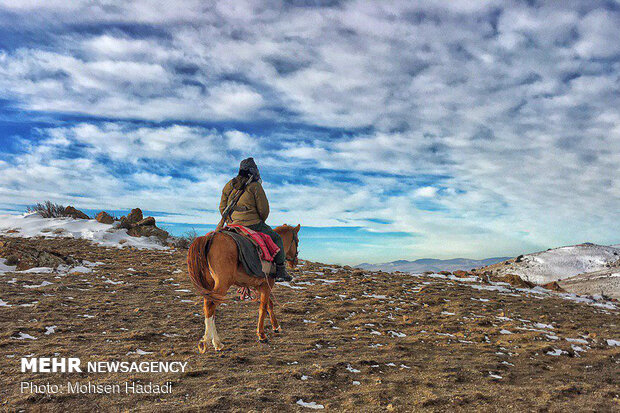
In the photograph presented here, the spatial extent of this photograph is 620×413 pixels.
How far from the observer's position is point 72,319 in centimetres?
771

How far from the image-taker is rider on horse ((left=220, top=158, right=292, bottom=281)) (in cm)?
721

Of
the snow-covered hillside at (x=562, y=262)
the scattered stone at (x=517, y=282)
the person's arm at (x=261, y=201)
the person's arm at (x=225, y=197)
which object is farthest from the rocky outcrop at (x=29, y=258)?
the snow-covered hillside at (x=562, y=262)

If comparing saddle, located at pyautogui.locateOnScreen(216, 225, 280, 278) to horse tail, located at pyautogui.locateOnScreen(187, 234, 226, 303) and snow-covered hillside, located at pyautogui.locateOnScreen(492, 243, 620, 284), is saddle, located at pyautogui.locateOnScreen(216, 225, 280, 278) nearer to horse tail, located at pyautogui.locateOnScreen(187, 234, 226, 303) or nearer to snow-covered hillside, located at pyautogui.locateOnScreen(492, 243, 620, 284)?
horse tail, located at pyautogui.locateOnScreen(187, 234, 226, 303)

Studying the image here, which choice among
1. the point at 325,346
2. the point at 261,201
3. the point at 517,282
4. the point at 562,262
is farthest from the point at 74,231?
the point at 562,262

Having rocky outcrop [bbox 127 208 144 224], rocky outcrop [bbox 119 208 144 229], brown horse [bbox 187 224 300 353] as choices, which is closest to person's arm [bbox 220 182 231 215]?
brown horse [bbox 187 224 300 353]

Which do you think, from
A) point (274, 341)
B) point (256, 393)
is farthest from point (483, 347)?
point (256, 393)

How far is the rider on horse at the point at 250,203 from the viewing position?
7.21 m

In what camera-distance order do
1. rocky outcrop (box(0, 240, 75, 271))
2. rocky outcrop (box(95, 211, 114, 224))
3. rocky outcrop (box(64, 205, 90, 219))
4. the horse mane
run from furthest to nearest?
rocky outcrop (box(64, 205, 90, 219)) < rocky outcrop (box(95, 211, 114, 224)) < rocky outcrop (box(0, 240, 75, 271)) < the horse mane

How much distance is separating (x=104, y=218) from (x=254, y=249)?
2435 centimetres

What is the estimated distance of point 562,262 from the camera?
2067cm

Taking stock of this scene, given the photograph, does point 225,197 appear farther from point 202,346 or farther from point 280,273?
point 202,346

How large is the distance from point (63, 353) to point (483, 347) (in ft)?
25.5

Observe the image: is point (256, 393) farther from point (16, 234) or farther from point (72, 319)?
point (16, 234)

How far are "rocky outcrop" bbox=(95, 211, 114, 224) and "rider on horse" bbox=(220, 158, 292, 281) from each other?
23123mm
